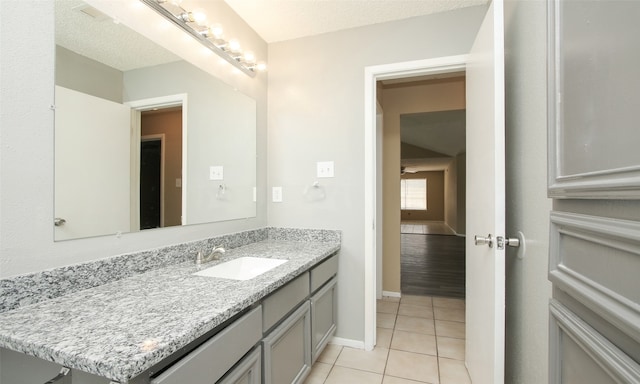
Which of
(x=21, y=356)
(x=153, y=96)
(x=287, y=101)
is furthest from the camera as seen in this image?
(x=287, y=101)

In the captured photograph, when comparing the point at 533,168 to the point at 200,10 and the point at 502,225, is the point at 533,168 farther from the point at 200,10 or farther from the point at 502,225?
the point at 200,10

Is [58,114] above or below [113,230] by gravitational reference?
above

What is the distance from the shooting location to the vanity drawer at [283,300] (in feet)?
3.81

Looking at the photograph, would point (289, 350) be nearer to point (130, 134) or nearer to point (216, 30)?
point (130, 134)

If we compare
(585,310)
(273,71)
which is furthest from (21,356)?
(273,71)

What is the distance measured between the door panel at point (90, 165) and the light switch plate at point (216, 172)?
0.53 m

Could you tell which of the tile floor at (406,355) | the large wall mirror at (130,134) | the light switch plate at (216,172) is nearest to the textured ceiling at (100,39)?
the large wall mirror at (130,134)

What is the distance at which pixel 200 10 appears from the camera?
165 centimetres

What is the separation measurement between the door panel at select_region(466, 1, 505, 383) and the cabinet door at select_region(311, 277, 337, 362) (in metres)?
0.88

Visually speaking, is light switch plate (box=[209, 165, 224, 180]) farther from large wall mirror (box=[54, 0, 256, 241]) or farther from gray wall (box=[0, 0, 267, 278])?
gray wall (box=[0, 0, 267, 278])

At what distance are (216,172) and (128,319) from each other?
1.16 metres

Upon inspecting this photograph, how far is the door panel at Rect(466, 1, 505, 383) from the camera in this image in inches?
49.3

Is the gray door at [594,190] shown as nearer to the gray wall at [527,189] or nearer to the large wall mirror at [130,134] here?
the gray wall at [527,189]

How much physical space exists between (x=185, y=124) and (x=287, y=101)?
94 cm
